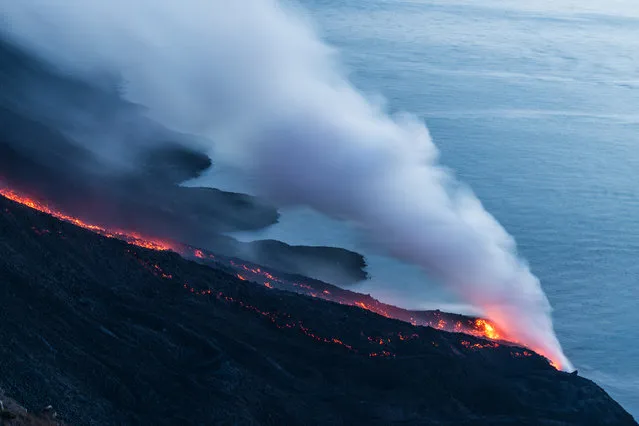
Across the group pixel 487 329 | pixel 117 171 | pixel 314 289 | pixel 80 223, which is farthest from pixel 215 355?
pixel 117 171

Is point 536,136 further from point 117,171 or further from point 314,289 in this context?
point 314,289

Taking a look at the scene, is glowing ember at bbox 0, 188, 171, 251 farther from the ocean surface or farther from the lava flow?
the ocean surface

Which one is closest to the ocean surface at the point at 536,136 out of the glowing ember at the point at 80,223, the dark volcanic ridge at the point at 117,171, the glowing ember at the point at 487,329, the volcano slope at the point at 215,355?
the glowing ember at the point at 487,329

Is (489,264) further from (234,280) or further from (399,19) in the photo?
(399,19)

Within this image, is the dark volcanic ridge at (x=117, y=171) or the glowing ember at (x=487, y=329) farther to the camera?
the dark volcanic ridge at (x=117, y=171)

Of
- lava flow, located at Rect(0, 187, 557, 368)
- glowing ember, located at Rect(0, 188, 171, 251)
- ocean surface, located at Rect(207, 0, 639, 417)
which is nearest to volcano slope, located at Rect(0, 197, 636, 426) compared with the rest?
lava flow, located at Rect(0, 187, 557, 368)

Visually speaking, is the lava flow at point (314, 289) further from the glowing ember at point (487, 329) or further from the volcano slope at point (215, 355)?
the volcano slope at point (215, 355)
